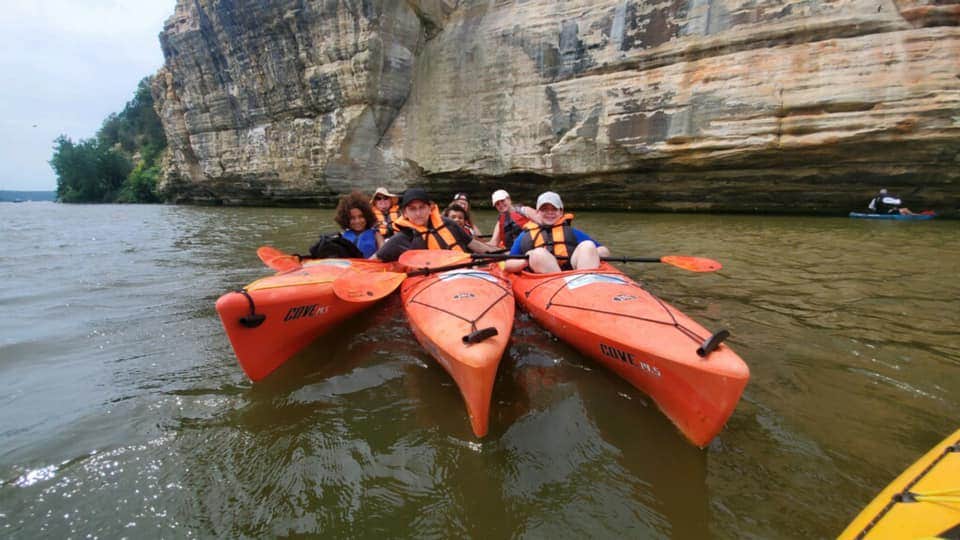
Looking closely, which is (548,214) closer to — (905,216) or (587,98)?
(587,98)

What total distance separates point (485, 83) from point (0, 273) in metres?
11.2

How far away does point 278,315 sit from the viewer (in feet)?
8.70

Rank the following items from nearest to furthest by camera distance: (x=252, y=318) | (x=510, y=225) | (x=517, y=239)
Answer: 1. (x=252, y=318)
2. (x=517, y=239)
3. (x=510, y=225)

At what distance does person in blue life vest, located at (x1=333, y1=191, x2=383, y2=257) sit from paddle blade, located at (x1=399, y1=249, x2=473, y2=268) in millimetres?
1200

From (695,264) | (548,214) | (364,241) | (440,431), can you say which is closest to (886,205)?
(695,264)

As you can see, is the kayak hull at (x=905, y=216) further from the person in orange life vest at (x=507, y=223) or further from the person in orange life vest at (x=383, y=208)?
the person in orange life vest at (x=383, y=208)

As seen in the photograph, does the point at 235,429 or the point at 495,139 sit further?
the point at 495,139

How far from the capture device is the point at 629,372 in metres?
2.25

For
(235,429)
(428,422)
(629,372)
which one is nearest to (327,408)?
(235,429)

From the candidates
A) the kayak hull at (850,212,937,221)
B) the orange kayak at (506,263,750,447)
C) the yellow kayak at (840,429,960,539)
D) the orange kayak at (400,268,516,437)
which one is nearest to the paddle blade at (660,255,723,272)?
the orange kayak at (506,263,750,447)

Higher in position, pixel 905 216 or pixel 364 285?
pixel 364 285

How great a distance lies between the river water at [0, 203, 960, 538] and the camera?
1.52 metres

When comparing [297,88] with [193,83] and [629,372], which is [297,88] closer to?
[193,83]

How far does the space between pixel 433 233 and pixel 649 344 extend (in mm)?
2392
